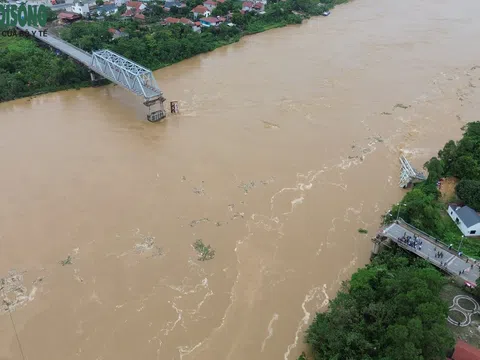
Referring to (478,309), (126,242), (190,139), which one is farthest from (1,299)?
(478,309)

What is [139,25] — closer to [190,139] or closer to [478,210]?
[190,139]

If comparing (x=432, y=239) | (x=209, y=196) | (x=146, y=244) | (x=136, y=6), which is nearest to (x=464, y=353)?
(x=432, y=239)

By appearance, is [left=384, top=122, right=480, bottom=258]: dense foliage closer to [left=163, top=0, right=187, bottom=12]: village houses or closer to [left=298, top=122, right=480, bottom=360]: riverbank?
[left=298, top=122, right=480, bottom=360]: riverbank

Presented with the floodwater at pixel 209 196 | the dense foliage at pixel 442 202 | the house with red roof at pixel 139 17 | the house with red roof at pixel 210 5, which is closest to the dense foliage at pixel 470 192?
the dense foliage at pixel 442 202

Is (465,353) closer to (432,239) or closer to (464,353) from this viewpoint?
(464,353)

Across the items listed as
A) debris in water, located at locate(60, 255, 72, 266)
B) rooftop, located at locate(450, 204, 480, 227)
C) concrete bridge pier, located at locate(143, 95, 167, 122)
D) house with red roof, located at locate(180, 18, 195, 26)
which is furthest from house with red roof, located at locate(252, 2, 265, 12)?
debris in water, located at locate(60, 255, 72, 266)

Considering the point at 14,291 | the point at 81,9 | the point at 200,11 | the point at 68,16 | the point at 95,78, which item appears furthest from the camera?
the point at 81,9

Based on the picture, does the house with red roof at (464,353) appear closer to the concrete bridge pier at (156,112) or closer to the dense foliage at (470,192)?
the dense foliage at (470,192)
